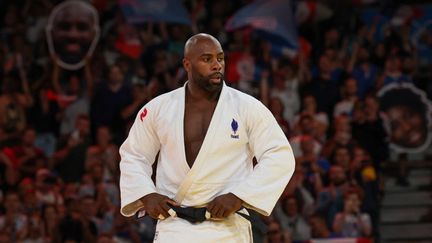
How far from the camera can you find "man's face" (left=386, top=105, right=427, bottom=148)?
1240 cm

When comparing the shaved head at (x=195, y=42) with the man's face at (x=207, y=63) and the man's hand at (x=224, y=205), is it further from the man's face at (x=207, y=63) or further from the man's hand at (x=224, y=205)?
the man's hand at (x=224, y=205)

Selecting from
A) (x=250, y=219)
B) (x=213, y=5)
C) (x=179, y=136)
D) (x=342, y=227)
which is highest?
(x=213, y=5)

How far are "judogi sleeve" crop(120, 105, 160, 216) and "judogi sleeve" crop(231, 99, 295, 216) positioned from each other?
1.99 ft

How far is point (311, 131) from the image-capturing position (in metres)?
12.0

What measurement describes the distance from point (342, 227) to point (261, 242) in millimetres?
4689

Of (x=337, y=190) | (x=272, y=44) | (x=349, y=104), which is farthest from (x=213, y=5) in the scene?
(x=337, y=190)

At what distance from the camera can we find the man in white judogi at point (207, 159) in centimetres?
606

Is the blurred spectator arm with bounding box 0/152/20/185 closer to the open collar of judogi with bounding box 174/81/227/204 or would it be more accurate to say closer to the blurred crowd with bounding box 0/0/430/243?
the blurred crowd with bounding box 0/0/430/243

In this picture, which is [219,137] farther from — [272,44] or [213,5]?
[213,5]

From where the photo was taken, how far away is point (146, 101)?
41.4 feet

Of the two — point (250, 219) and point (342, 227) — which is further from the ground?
point (250, 219)

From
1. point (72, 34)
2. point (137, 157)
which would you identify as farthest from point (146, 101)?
point (137, 157)

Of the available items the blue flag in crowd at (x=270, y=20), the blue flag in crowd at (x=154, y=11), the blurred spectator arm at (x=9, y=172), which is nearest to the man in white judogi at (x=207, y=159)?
the blurred spectator arm at (x=9, y=172)

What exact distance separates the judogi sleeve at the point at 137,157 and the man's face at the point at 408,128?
6572 millimetres
